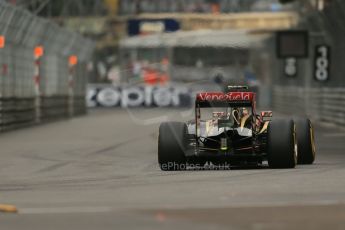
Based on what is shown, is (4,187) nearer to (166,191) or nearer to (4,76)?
(166,191)

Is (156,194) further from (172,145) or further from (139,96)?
(139,96)

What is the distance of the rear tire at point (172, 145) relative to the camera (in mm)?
15914

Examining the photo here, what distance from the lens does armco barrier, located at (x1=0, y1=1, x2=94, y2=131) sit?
31.8 meters

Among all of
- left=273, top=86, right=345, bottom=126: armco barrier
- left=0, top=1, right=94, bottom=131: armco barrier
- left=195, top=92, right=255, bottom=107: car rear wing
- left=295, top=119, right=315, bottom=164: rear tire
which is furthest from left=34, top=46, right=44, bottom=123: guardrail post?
left=195, top=92, right=255, bottom=107: car rear wing

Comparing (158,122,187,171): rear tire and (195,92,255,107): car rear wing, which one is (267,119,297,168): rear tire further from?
(158,122,187,171): rear tire

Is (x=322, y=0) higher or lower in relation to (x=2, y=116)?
higher

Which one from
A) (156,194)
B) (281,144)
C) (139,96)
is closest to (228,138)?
(281,144)

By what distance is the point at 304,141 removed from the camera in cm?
1672

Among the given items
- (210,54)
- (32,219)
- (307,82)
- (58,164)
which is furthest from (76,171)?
(210,54)

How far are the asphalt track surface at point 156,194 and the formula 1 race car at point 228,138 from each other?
0.31 metres

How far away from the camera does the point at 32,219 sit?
33.5 ft

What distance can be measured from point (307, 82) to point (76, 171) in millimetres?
29412

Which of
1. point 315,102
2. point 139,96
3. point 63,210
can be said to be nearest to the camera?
point 63,210

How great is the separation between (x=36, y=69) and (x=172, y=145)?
75.9 feet
